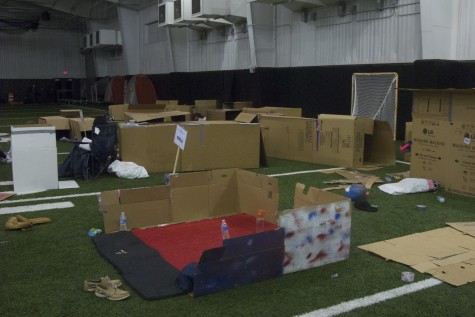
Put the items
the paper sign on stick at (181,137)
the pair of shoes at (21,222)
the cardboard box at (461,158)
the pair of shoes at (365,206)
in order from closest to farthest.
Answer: the pair of shoes at (21,222) < the pair of shoes at (365,206) < the paper sign on stick at (181,137) < the cardboard box at (461,158)

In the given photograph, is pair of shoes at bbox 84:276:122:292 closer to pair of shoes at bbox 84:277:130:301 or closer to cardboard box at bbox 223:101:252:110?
pair of shoes at bbox 84:277:130:301

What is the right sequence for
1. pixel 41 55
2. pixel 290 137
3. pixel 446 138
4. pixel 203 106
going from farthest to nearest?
pixel 41 55
pixel 203 106
pixel 290 137
pixel 446 138

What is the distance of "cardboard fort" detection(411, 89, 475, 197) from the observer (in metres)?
5.61

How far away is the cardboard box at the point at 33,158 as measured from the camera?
5820mm

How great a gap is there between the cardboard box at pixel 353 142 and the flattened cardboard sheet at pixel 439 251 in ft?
10.1

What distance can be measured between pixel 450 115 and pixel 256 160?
2.87 m

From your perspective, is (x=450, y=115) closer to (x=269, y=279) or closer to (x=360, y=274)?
(x=360, y=274)

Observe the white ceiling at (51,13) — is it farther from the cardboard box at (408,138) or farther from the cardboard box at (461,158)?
the cardboard box at (461,158)

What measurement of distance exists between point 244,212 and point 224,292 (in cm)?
179

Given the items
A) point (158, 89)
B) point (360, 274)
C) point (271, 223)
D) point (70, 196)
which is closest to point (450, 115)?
point (271, 223)

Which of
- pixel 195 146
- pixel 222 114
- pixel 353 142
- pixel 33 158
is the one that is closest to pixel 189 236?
pixel 33 158

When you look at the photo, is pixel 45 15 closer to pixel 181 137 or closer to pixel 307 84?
pixel 307 84

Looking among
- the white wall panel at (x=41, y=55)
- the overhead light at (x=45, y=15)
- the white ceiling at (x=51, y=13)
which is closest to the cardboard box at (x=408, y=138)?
the white ceiling at (x=51, y=13)

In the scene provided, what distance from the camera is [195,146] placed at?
283 inches
